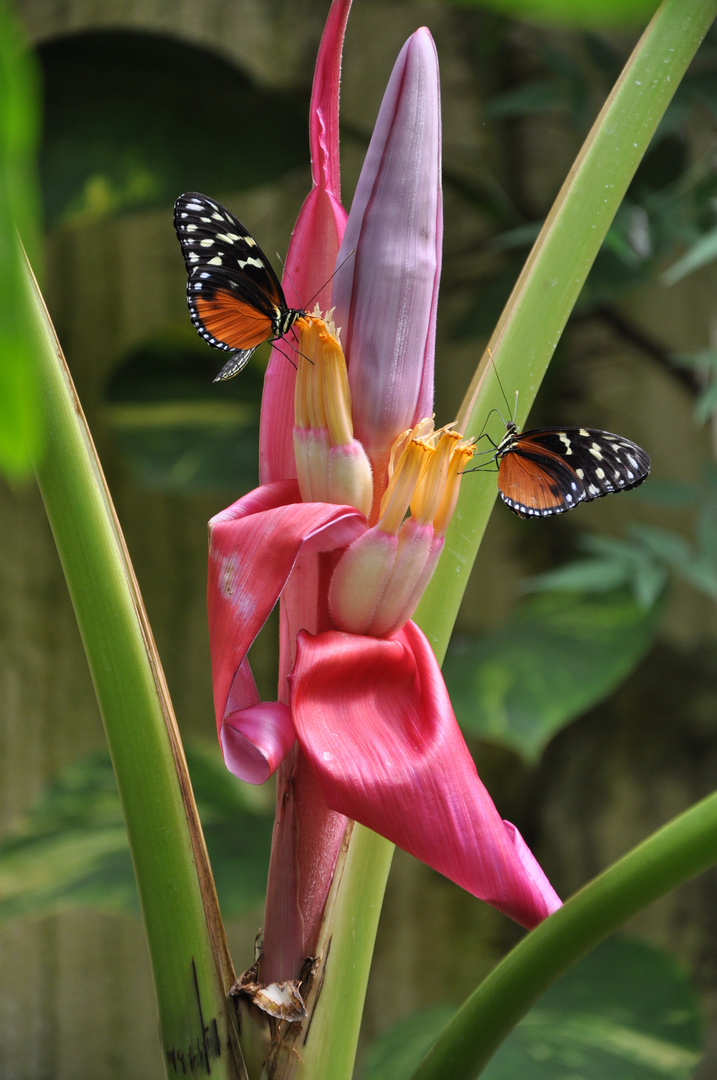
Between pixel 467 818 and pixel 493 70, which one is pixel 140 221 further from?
pixel 467 818

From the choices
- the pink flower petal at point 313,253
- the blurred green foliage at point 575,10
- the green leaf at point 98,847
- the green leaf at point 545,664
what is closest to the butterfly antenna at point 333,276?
the pink flower petal at point 313,253

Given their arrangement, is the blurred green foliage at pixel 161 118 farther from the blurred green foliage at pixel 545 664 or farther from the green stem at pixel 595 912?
the green stem at pixel 595 912

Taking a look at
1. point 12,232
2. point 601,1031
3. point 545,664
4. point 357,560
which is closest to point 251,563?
point 357,560

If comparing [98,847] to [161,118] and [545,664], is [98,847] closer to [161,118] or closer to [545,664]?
[545,664]

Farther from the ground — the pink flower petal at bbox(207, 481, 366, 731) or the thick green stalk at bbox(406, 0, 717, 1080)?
the thick green stalk at bbox(406, 0, 717, 1080)

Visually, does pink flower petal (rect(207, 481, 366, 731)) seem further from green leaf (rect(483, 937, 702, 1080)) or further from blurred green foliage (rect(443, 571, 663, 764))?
green leaf (rect(483, 937, 702, 1080))

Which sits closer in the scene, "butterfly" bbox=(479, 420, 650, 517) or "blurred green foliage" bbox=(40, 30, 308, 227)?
"butterfly" bbox=(479, 420, 650, 517)

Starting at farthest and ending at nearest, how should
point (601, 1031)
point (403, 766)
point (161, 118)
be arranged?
point (161, 118) → point (601, 1031) → point (403, 766)

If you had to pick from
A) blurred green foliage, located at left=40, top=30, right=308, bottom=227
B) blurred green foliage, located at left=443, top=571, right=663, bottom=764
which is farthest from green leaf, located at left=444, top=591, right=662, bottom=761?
blurred green foliage, located at left=40, top=30, right=308, bottom=227
